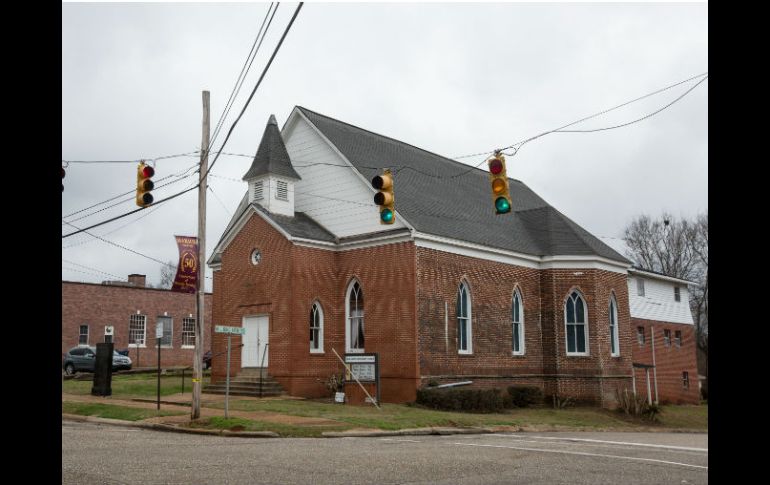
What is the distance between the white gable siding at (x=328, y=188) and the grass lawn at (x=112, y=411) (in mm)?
10170

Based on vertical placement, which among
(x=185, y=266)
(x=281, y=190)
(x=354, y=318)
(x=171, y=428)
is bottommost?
(x=171, y=428)

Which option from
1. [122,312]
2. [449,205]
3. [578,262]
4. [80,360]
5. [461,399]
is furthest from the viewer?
[122,312]

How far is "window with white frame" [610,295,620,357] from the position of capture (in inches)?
1254

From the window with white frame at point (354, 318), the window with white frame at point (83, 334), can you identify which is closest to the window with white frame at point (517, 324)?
the window with white frame at point (354, 318)

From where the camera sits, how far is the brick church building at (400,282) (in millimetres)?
26219

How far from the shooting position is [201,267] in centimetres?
1762

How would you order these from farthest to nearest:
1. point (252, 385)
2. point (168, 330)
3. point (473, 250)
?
point (168, 330) < point (473, 250) < point (252, 385)

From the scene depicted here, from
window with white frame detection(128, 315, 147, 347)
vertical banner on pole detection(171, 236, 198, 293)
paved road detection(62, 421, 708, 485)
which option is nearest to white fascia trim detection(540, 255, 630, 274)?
paved road detection(62, 421, 708, 485)

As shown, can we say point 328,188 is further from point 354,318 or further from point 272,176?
point 354,318

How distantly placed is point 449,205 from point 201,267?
1528cm

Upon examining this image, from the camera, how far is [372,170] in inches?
1141

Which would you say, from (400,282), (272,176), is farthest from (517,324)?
(272,176)
